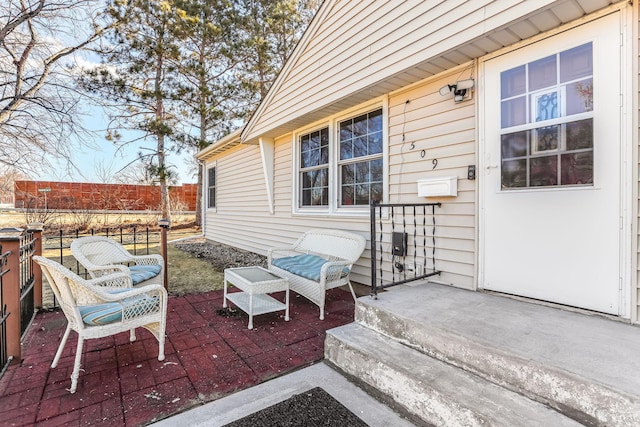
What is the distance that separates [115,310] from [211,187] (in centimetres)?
803

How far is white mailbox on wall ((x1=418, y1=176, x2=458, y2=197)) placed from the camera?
3131 millimetres

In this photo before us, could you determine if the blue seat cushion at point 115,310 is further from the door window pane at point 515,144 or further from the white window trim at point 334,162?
the door window pane at point 515,144

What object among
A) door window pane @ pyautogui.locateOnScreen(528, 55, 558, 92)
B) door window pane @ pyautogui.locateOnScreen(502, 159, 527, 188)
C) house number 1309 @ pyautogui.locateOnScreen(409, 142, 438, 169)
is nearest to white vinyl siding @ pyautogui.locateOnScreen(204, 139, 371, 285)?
house number 1309 @ pyautogui.locateOnScreen(409, 142, 438, 169)

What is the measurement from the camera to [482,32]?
2535 millimetres

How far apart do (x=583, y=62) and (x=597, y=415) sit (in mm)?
2336

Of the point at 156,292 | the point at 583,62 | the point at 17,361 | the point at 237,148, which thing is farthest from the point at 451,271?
the point at 237,148

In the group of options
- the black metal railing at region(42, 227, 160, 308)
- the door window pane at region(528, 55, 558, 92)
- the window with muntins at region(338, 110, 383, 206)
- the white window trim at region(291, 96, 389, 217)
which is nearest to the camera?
the door window pane at region(528, 55, 558, 92)

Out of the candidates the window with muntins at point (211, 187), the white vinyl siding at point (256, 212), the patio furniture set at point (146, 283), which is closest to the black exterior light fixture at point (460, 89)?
the white vinyl siding at point (256, 212)

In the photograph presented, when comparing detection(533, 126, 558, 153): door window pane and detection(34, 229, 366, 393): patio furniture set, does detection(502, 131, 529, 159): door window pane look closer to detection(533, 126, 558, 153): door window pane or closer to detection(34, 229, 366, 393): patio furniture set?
detection(533, 126, 558, 153): door window pane

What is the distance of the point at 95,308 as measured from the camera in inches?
96.7

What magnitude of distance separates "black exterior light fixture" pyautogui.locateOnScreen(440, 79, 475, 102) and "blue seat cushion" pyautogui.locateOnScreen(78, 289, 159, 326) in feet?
10.8

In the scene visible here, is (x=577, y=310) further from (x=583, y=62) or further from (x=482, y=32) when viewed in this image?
(x=482, y=32)

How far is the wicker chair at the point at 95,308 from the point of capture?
2.19 metres

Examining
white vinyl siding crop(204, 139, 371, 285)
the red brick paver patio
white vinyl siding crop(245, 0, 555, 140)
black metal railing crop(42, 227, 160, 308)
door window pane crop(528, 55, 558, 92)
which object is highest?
white vinyl siding crop(245, 0, 555, 140)
